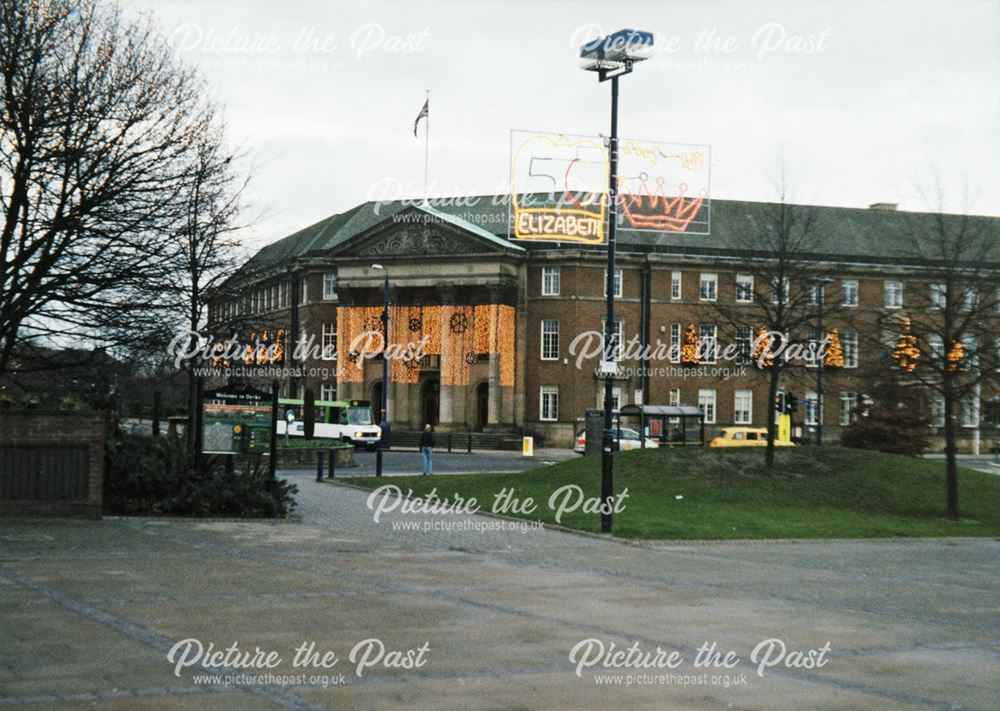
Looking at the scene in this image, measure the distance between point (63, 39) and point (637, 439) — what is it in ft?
112

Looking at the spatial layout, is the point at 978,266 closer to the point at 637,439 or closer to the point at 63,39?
the point at 63,39

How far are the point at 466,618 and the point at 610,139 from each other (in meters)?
12.3

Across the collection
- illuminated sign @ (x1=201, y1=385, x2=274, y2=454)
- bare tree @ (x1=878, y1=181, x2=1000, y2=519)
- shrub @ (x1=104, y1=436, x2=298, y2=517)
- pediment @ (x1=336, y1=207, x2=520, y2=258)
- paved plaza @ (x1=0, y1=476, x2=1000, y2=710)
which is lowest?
paved plaza @ (x1=0, y1=476, x2=1000, y2=710)

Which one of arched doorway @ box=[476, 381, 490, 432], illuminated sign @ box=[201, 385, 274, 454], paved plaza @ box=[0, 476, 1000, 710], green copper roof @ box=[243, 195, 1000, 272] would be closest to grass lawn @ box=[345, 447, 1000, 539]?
paved plaza @ box=[0, 476, 1000, 710]

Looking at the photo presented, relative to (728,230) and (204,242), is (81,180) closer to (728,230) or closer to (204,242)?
(204,242)

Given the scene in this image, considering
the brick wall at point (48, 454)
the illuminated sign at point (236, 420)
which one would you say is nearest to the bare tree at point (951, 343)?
the illuminated sign at point (236, 420)

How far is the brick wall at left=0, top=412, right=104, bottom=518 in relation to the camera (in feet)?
63.7

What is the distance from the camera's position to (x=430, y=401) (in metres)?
69.4

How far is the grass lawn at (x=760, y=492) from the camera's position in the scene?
2358 cm

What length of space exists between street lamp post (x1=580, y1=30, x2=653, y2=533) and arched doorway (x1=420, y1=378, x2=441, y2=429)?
4726 cm

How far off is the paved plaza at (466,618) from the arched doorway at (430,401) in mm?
48449

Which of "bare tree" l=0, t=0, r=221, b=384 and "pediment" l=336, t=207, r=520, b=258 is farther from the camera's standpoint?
"pediment" l=336, t=207, r=520, b=258

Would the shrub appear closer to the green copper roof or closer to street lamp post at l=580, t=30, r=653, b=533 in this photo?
street lamp post at l=580, t=30, r=653, b=533

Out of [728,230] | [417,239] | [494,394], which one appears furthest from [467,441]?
[728,230]
